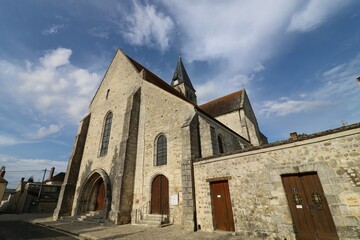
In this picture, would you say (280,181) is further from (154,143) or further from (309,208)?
(154,143)

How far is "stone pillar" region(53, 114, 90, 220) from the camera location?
12465mm

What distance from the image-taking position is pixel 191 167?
8062 mm

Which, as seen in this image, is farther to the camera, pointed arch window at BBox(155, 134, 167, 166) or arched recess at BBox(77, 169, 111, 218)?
arched recess at BBox(77, 169, 111, 218)

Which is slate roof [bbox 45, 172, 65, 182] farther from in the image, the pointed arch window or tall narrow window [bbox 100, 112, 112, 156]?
the pointed arch window

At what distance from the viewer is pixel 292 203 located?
538 centimetres

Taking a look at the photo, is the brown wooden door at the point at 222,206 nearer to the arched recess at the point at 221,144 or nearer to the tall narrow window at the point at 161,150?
the tall narrow window at the point at 161,150

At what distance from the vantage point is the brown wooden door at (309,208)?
4785 mm

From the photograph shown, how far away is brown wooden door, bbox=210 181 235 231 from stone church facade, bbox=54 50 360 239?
0.04 m

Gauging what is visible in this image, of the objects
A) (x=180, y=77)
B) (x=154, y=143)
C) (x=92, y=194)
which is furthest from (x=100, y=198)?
(x=180, y=77)

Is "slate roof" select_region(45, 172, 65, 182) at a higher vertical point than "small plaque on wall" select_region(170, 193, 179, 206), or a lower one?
higher

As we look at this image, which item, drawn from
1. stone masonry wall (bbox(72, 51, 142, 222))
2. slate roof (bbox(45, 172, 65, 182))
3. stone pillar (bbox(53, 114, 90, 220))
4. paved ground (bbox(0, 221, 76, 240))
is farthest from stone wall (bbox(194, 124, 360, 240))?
slate roof (bbox(45, 172, 65, 182))

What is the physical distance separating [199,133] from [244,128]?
333 inches

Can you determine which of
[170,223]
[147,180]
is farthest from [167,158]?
[170,223]

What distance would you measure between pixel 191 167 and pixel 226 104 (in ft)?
41.6
